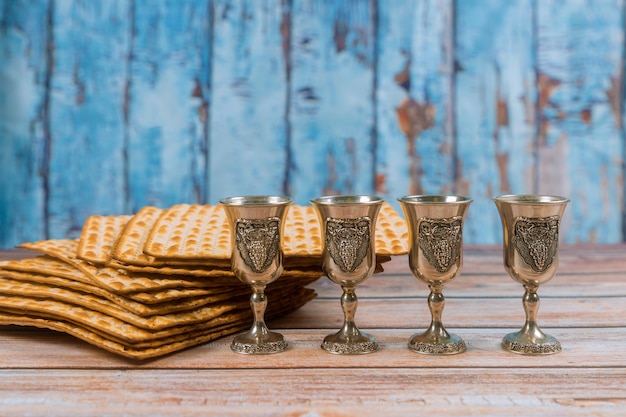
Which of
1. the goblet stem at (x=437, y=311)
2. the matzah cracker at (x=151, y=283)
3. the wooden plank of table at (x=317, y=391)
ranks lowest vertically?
the wooden plank of table at (x=317, y=391)

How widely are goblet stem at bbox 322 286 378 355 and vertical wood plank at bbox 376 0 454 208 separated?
1.18 metres

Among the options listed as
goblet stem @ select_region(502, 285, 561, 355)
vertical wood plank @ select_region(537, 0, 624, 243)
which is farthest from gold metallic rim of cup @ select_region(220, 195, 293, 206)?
vertical wood plank @ select_region(537, 0, 624, 243)

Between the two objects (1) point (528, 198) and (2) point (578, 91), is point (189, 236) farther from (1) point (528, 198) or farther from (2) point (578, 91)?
(2) point (578, 91)

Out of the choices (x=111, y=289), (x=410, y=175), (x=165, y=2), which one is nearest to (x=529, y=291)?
(x=111, y=289)

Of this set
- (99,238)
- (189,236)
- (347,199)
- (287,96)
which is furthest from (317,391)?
(287,96)

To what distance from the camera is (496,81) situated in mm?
2152

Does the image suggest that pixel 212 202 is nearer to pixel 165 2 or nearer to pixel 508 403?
pixel 165 2

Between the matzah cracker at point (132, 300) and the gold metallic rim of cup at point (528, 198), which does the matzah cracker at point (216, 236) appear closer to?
the matzah cracker at point (132, 300)

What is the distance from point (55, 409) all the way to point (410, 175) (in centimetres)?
150

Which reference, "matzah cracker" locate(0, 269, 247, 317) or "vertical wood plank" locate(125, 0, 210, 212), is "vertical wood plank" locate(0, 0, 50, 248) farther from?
"matzah cracker" locate(0, 269, 247, 317)

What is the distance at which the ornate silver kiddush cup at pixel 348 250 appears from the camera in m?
0.96

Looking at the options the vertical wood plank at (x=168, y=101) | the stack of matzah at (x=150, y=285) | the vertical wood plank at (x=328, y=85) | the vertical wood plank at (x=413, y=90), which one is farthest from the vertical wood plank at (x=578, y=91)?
the stack of matzah at (x=150, y=285)

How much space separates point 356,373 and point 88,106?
1.47 m

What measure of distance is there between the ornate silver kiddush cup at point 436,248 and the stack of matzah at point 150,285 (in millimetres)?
115
